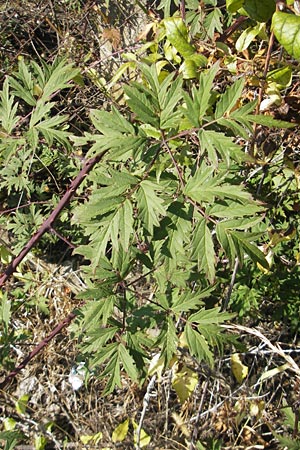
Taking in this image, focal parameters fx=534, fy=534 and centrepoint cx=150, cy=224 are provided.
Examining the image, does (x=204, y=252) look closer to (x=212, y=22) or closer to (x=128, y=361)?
(x=128, y=361)

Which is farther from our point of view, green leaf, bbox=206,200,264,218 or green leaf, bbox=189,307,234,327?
green leaf, bbox=189,307,234,327

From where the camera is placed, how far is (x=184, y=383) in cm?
219

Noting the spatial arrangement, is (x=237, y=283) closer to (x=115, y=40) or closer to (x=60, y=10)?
(x=115, y=40)

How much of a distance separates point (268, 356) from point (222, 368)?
24cm

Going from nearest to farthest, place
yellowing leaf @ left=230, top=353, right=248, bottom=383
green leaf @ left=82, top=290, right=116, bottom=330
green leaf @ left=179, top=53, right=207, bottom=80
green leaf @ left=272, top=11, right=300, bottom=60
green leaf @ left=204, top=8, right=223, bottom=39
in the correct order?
1. green leaf @ left=272, top=11, right=300, bottom=60
2. green leaf @ left=82, top=290, right=116, bottom=330
3. green leaf @ left=179, top=53, right=207, bottom=80
4. green leaf @ left=204, top=8, right=223, bottom=39
5. yellowing leaf @ left=230, top=353, right=248, bottom=383

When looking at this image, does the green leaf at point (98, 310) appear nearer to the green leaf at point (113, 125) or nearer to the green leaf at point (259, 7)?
the green leaf at point (113, 125)

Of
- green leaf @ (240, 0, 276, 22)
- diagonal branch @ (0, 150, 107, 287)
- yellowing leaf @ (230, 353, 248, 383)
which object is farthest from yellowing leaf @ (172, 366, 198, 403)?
green leaf @ (240, 0, 276, 22)

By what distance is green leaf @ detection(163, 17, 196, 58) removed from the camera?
163 cm

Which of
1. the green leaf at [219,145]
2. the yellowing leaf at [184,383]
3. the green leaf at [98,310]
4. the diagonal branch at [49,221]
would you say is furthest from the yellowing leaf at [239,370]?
the green leaf at [219,145]

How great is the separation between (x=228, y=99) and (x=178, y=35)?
1.31 ft

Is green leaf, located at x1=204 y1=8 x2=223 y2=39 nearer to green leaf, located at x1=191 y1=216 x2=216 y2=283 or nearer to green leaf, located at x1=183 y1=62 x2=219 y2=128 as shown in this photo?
green leaf, located at x1=183 y1=62 x2=219 y2=128

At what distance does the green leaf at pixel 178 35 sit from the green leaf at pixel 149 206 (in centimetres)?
60

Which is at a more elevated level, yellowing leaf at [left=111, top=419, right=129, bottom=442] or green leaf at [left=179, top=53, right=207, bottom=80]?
green leaf at [left=179, top=53, right=207, bottom=80]

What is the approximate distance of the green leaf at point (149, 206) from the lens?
4.05ft
